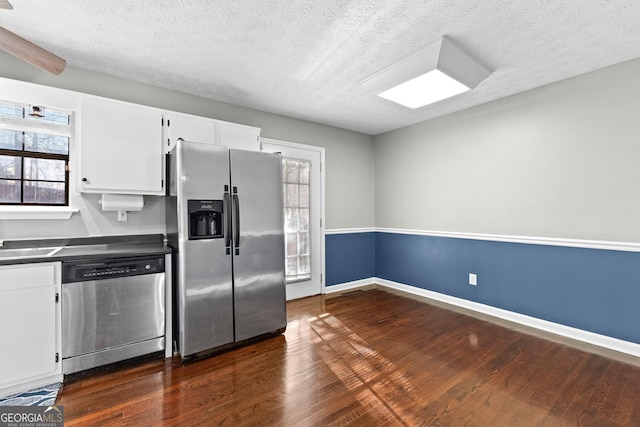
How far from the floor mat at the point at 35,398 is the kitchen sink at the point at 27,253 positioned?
2.96 feet

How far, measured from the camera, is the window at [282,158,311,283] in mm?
3988

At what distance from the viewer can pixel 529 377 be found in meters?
2.19

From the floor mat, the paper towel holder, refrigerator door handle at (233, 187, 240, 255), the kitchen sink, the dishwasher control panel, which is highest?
the paper towel holder

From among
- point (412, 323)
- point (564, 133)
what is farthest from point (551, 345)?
point (564, 133)

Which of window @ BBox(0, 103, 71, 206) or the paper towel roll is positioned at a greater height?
window @ BBox(0, 103, 71, 206)

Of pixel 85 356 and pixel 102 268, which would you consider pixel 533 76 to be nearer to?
pixel 102 268

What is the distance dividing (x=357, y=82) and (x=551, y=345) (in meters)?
3.08

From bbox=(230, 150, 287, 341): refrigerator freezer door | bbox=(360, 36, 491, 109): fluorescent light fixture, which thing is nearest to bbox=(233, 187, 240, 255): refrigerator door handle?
bbox=(230, 150, 287, 341): refrigerator freezer door

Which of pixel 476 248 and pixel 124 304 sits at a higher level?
pixel 476 248

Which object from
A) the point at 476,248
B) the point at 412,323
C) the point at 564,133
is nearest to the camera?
the point at 564,133

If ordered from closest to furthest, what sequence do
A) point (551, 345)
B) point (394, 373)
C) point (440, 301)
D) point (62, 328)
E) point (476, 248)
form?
point (62, 328), point (394, 373), point (551, 345), point (476, 248), point (440, 301)

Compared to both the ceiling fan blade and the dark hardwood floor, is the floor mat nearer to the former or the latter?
the dark hardwood floor

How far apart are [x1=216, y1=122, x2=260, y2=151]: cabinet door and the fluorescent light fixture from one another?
1.32 meters

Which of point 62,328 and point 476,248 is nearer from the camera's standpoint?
point 62,328
